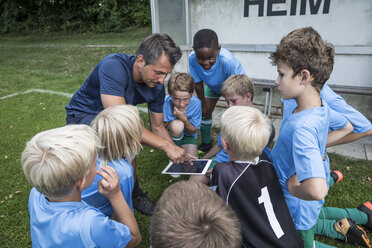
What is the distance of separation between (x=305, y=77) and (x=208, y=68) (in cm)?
176

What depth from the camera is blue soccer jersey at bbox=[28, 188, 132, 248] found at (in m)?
1.26

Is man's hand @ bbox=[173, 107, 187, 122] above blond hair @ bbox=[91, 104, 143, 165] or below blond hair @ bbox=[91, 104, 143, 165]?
below

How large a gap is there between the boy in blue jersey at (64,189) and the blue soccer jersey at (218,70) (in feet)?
7.70

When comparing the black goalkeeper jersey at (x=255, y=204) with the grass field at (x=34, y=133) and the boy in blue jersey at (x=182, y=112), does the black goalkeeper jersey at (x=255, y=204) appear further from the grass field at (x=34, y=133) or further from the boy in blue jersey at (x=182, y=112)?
the boy in blue jersey at (x=182, y=112)

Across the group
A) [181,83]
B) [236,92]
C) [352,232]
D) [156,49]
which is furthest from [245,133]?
[181,83]

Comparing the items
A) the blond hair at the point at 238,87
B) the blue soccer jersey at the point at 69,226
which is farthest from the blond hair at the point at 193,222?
the blond hair at the point at 238,87

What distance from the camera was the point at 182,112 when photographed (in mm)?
3301

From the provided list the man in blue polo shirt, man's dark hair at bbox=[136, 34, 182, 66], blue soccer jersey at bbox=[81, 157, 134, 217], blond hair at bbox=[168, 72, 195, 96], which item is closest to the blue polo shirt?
the man in blue polo shirt

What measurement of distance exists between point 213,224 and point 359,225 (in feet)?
6.85

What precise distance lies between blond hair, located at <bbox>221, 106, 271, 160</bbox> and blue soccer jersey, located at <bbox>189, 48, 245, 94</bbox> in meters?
1.79

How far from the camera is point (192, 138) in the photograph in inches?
139

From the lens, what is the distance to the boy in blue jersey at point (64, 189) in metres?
1.20

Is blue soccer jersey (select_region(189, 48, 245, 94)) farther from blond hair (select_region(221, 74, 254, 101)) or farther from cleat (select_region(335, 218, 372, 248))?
cleat (select_region(335, 218, 372, 248))

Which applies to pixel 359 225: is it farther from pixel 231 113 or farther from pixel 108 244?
pixel 108 244
